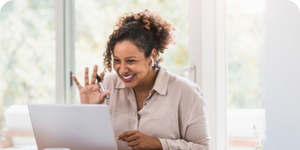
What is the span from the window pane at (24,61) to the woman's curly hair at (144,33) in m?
0.85

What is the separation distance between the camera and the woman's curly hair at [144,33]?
1354 mm

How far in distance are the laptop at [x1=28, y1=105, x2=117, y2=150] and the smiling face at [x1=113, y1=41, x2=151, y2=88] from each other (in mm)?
434

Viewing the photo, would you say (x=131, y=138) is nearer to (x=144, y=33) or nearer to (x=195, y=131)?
(x=195, y=131)

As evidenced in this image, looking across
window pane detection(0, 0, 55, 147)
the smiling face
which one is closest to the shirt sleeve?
the smiling face

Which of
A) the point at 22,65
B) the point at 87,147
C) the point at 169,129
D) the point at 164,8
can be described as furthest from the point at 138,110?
the point at 22,65

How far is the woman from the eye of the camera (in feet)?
4.31

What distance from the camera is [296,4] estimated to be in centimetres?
140

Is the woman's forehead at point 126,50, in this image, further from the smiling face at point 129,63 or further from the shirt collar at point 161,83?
the shirt collar at point 161,83

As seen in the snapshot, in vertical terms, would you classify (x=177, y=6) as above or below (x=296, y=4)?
above

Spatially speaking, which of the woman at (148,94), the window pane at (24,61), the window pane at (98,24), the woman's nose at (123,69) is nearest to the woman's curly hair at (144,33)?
the woman at (148,94)

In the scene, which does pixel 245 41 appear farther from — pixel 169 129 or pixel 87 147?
pixel 87 147

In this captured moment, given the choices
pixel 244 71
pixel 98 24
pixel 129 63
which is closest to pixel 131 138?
pixel 129 63

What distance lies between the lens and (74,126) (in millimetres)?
930

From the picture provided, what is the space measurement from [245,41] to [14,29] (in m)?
1.73
